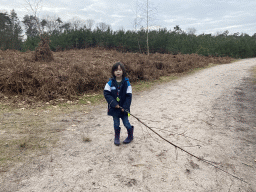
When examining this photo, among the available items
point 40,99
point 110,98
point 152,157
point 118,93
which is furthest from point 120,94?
point 40,99

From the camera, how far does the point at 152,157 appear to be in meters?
2.90

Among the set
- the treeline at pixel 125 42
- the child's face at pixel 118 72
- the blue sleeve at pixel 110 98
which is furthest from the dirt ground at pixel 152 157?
the treeline at pixel 125 42

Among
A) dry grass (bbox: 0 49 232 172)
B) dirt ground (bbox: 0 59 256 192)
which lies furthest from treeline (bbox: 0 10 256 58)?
dirt ground (bbox: 0 59 256 192)

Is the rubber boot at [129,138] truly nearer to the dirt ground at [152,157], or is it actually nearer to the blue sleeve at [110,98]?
the dirt ground at [152,157]

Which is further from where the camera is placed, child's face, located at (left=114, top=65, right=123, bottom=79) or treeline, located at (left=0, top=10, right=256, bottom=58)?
treeline, located at (left=0, top=10, right=256, bottom=58)

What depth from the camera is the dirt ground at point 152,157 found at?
2262 mm

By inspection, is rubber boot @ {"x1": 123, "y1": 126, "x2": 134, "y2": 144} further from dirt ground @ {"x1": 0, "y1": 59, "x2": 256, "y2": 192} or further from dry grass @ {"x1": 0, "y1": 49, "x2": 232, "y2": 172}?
dry grass @ {"x1": 0, "y1": 49, "x2": 232, "y2": 172}

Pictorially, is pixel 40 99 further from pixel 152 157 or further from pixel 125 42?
pixel 125 42

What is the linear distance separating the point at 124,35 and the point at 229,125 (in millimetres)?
23851

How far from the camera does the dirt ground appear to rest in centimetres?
226

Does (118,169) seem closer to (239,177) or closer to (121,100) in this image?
(121,100)

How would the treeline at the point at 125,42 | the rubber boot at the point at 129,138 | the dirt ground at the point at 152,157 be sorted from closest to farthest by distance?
the dirt ground at the point at 152,157 → the rubber boot at the point at 129,138 → the treeline at the point at 125,42

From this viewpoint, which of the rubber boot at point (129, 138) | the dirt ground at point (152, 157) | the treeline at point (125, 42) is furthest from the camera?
the treeline at point (125, 42)

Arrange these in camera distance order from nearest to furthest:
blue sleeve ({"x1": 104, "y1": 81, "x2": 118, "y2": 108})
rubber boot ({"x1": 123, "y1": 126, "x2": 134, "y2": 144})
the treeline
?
blue sleeve ({"x1": 104, "y1": 81, "x2": 118, "y2": 108}) < rubber boot ({"x1": 123, "y1": 126, "x2": 134, "y2": 144}) < the treeline
